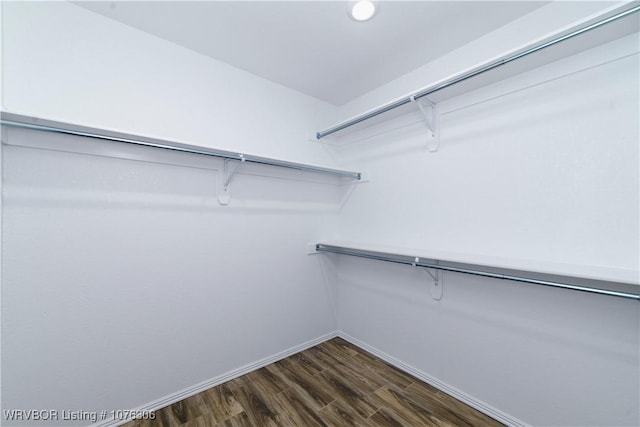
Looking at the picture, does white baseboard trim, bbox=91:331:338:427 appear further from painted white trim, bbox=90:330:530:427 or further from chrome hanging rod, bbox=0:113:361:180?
chrome hanging rod, bbox=0:113:361:180

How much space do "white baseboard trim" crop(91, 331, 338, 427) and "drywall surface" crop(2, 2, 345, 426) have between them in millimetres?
37

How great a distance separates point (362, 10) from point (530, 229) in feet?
4.97

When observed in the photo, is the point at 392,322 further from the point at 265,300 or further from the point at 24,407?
the point at 24,407

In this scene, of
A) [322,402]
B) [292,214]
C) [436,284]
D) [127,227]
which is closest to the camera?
[127,227]

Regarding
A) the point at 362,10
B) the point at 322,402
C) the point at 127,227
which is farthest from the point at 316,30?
the point at 322,402

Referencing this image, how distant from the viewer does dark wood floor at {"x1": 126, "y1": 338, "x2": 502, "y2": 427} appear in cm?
146

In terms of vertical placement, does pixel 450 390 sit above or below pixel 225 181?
below

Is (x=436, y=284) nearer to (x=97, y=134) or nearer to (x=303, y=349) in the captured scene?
(x=303, y=349)

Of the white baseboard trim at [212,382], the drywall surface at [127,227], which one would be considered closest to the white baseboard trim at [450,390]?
the white baseboard trim at [212,382]

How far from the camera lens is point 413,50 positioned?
5.59 feet

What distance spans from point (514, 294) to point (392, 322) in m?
0.92

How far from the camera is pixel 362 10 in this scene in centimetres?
134

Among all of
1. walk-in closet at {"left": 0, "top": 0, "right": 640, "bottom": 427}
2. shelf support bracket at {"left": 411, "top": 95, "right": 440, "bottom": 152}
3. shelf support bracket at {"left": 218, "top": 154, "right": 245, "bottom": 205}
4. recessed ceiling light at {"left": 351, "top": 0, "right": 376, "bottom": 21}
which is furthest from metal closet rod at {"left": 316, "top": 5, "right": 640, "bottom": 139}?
shelf support bracket at {"left": 218, "top": 154, "right": 245, "bottom": 205}

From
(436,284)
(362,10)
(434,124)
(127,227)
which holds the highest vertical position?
(362,10)
